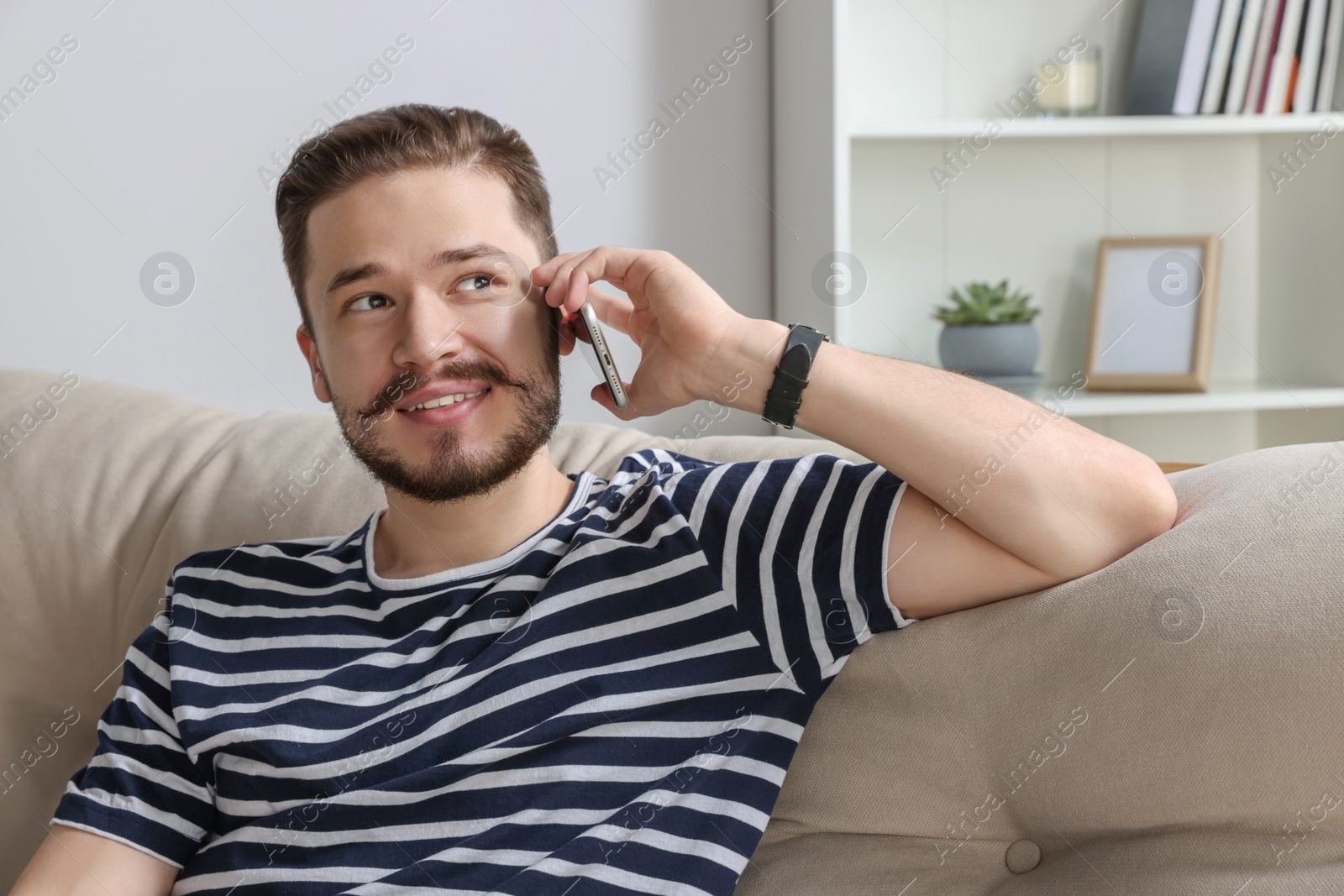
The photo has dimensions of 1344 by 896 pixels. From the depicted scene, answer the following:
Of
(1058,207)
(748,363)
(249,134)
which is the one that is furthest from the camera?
(1058,207)

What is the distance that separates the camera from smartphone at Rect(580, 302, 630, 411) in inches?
37.3

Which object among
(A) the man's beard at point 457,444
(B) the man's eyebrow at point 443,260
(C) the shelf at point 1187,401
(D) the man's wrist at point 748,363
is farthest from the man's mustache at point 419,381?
(C) the shelf at point 1187,401

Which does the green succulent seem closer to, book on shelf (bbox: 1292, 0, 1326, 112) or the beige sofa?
book on shelf (bbox: 1292, 0, 1326, 112)

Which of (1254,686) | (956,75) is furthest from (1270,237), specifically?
(1254,686)

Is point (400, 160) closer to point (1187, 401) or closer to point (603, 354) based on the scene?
point (603, 354)

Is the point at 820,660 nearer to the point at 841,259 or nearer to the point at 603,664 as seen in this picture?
the point at 603,664

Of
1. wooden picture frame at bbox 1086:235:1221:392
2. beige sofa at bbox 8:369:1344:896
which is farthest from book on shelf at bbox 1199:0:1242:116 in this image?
beige sofa at bbox 8:369:1344:896

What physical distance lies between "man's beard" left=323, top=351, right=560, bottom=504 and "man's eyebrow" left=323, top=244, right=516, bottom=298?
0.34 ft

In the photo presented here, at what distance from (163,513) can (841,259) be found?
111cm

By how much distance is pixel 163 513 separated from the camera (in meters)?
1.28

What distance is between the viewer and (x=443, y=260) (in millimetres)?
985

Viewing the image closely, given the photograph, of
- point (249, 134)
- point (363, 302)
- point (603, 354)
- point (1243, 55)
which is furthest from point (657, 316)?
point (1243, 55)

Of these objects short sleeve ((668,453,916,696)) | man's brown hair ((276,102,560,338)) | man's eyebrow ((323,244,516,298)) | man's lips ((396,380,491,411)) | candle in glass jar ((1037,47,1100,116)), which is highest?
candle in glass jar ((1037,47,1100,116))

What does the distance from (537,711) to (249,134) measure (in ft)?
4.25
